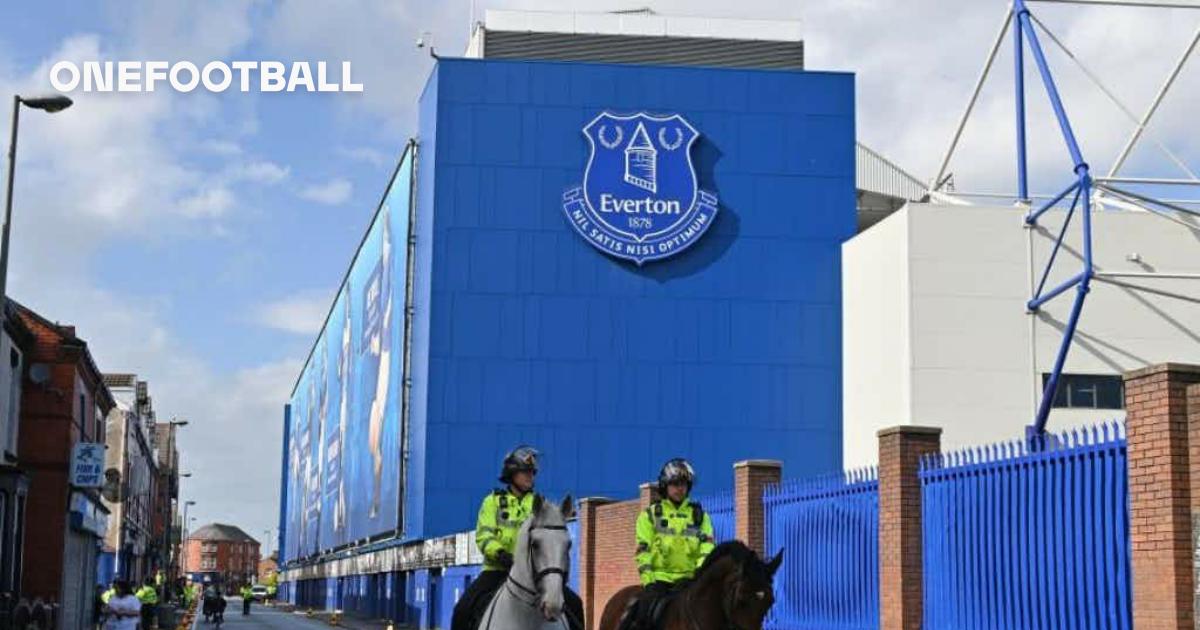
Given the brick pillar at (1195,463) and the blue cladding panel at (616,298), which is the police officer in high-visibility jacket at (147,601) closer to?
the blue cladding panel at (616,298)

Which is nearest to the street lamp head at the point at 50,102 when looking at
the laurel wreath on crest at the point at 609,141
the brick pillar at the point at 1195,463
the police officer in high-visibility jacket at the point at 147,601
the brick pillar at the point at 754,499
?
the brick pillar at the point at 754,499

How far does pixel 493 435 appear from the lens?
45938 mm

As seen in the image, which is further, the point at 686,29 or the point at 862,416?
the point at 686,29

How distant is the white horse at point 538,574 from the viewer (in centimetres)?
868

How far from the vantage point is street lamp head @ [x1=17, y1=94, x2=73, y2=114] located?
22.9 m

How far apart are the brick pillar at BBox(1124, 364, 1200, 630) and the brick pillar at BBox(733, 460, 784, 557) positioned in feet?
33.3

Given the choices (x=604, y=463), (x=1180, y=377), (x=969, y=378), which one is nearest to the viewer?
(x=1180, y=377)

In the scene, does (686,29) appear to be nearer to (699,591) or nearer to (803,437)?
(803,437)

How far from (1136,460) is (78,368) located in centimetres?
3130

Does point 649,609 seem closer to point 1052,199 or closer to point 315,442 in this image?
point 1052,199

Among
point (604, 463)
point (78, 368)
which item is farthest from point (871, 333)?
point (78, 368)

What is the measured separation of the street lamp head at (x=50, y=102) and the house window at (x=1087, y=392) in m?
25.2

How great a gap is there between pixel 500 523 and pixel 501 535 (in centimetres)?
8

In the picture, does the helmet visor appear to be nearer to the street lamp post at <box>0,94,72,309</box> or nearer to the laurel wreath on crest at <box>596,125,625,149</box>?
the street lamp post at <box>0,94,72,309</box>
